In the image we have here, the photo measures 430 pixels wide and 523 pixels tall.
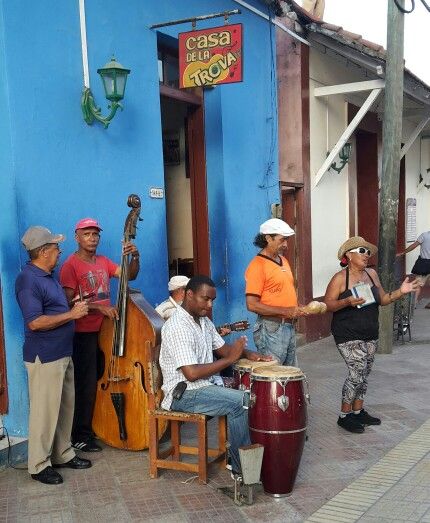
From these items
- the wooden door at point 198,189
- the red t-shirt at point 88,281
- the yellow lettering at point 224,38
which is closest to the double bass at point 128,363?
the red t-shirt at point 88,281

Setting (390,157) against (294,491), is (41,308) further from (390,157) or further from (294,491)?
(390,157)

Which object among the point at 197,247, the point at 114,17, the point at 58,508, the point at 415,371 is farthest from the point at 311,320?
the point at 58,508

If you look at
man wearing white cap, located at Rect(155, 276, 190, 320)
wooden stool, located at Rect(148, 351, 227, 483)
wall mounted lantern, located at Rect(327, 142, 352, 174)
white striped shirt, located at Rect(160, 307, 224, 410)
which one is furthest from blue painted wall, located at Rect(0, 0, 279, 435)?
wall mounted lantern, located at Rect(327, 142, 352, 174)

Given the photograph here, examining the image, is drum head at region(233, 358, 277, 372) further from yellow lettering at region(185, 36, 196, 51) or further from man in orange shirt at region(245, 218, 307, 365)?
yellow lettering at region(185, 36, 196, 51)

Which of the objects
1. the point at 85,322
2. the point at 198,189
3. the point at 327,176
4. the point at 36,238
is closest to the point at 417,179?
the point at 327,176

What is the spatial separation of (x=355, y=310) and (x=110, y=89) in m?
2.66

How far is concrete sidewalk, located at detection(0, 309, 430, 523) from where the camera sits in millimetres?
3816

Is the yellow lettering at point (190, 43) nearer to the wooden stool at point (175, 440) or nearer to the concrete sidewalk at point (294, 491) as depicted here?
the wooden stool at point (175, 440)

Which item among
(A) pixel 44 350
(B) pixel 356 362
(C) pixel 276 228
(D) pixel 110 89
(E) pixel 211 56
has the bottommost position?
(B) pixel 356 362

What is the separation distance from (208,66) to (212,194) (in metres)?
1.77

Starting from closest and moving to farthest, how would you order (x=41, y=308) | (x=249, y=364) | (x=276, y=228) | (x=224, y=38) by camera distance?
(x=41, y=308) → (x=249, y=364) → (x=276, y=228) → (x=224, y=38)

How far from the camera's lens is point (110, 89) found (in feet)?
17.1

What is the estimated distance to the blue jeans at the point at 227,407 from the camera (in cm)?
409

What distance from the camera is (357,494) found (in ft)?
13.3
